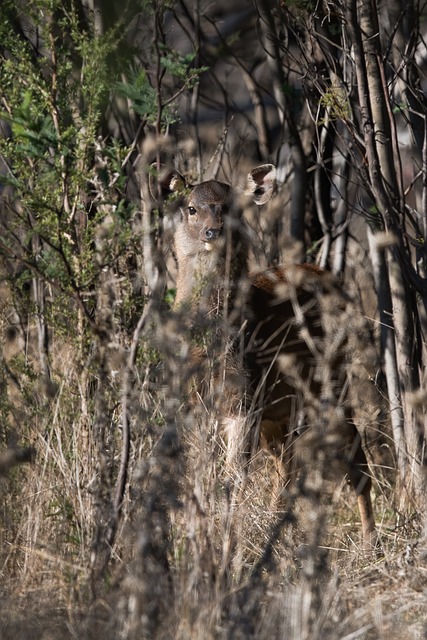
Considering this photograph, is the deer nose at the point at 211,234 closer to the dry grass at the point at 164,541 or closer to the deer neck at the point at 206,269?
the deer neck at the point at 206,269

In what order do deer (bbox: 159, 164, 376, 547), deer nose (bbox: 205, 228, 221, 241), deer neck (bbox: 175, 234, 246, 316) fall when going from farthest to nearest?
deer nose (bbox: 205, 228, 221, 241) → deer (bbox: 159, 164, 376, 547) → deer neck (bbox: 175, 234, 246, 316)

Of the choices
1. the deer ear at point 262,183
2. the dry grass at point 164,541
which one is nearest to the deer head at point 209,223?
the deer ear at point 262,183

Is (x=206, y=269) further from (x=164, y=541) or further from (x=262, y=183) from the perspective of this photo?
(x=164, y=541)

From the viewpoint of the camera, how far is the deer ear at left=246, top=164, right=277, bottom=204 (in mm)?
6754

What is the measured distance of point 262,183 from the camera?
6828mm

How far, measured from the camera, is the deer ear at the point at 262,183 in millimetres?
6754

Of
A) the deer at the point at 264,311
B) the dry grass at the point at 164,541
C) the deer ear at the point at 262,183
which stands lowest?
the dry grass at the point at 164,541

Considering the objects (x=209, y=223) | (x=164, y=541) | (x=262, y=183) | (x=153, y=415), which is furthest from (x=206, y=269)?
(x=164, y=541)

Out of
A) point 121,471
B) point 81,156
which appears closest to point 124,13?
point 81,156

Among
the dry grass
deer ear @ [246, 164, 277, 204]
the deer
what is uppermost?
deer ear @ [246, 164, 277, 204]

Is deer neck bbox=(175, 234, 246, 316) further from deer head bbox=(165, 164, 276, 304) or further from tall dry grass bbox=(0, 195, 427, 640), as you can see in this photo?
tall dry grass bbox=(0, 195, 427, 640)

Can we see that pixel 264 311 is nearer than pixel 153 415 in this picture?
No

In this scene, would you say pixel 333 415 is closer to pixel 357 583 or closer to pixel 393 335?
pixel 357 583

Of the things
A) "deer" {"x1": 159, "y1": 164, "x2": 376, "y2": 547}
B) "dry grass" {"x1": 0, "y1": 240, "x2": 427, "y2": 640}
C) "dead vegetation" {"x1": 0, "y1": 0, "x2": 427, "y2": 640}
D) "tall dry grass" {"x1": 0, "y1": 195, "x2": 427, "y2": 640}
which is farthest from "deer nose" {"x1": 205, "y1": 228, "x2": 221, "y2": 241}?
"dry grass" {"x1": 0, "y1": 240, "x2": 427, "y2": 640}
